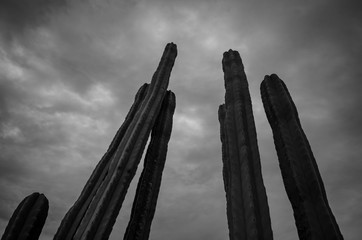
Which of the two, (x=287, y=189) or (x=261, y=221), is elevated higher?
(x=287, y=189)

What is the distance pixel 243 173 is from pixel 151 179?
2210mm

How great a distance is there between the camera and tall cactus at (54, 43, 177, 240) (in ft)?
9.80

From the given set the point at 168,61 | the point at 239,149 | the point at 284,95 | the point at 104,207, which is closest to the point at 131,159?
the point at 104,207

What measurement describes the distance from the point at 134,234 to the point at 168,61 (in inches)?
148

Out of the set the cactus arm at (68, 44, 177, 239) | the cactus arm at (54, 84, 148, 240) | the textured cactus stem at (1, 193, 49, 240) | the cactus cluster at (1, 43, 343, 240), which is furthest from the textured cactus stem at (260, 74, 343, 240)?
the textured cactus stem at (1, 193, 49, 240)

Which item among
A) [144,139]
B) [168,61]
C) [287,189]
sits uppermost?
[168,61]

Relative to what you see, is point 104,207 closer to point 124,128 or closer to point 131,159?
point 131,159

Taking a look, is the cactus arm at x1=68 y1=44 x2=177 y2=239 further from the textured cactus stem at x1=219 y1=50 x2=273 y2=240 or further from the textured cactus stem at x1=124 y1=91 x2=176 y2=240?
the textured cactus stem at x1=219 y1=50 x2=273 y2=240

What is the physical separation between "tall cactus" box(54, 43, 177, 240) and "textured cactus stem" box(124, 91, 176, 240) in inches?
23.9

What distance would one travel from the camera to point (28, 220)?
3371mm

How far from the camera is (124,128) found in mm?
4754

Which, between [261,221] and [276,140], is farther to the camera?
[276,140]

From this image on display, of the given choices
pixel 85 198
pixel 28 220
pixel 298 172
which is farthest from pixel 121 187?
pixel 298 172

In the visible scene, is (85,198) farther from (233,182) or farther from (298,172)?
(298,172)
